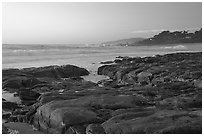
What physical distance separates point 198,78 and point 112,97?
18.9ft

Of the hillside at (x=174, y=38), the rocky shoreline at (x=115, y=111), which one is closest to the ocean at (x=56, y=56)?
the rocky shoreline at (x=115, y=111)

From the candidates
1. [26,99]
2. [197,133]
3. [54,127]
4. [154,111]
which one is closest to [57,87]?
[26,99]

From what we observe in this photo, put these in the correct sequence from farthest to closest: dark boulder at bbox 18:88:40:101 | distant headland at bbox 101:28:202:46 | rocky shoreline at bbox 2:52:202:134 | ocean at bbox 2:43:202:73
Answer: distant headland at bbox 101:28:202:46 < ocean at bbox 2:43:202:73 < dark boulder at bbox 18:88:40:101 < rocky shoreline at bbox 2:52:202:134

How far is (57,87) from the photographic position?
15.1m

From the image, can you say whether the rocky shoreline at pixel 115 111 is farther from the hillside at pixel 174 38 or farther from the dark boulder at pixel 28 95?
the hillside at pixel 174 38

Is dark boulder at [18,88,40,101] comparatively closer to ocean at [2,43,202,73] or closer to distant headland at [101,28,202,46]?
ocean at [2,43,202,73]

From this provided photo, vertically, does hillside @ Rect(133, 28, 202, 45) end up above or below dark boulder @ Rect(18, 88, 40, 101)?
above

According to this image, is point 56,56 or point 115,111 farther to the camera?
point 56,56

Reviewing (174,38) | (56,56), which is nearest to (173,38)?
(174,38)

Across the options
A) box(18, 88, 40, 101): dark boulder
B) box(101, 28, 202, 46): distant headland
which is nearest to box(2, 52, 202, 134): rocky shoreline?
box(18, 88, 40, 101): dark boulder

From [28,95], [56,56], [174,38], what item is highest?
[174,38]

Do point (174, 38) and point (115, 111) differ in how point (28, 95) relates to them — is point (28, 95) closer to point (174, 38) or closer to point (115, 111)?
point (115, 111)

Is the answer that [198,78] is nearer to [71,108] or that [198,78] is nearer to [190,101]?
[190,101]

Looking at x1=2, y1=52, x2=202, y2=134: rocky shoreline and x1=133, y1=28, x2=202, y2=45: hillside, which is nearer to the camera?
x1=2, y1=52, x2=202, y2=134: rocky shoreline
